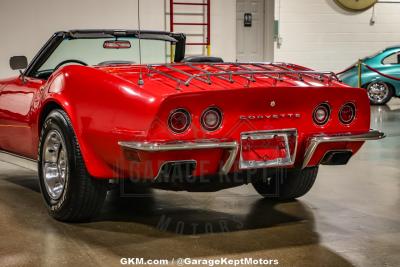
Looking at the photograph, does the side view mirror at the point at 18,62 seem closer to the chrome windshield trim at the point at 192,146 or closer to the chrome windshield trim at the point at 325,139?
the chrome windshield trim at the point at 192,146

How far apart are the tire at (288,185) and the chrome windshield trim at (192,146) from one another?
3.43 ft

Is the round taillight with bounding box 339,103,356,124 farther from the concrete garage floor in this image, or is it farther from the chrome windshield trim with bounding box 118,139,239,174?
the chrome windshield trim with bounding box 118,139,239,174

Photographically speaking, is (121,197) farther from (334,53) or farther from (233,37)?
(334,53)

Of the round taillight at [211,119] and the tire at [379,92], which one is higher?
the round taillight at [211,119]

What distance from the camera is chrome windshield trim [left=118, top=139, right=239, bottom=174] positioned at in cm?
311

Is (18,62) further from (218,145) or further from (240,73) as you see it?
(218,145)

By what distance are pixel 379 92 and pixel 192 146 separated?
1115cm

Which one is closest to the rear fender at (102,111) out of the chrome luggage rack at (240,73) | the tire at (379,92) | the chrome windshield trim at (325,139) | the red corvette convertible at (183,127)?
the red corvette convertible at (183,127)

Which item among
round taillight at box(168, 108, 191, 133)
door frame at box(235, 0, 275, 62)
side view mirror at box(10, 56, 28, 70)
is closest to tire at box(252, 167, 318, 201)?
round taillight at box(168, 108, 191, 133)

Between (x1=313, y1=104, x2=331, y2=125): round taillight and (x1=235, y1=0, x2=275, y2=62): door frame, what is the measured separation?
39.9 feet

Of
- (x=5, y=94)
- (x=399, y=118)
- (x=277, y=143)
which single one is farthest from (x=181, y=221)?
(x=399, y=118)

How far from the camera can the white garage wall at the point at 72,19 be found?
1288cm

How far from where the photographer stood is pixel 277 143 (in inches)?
137

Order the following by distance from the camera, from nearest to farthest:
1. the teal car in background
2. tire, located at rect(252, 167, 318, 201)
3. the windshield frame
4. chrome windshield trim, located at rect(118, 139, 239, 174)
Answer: chrome windshield trim, located at rect(118, 139, 239, 174) → tire, located at rect(252, 167, 318, 201) → the windshield frame → the teal car in background
